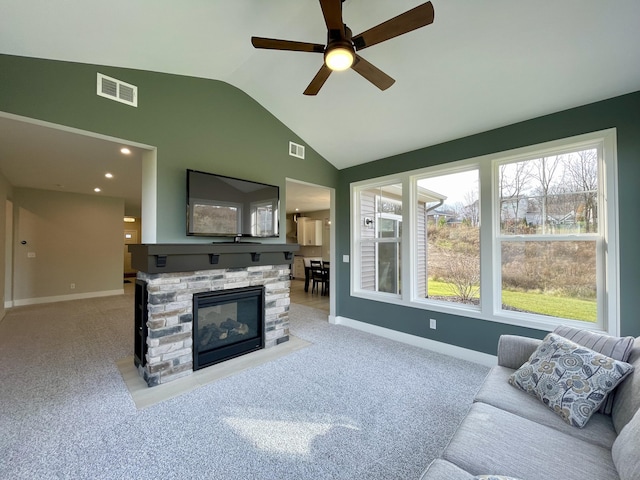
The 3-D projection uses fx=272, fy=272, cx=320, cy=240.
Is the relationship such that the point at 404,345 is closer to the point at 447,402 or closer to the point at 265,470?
the point at 447,402

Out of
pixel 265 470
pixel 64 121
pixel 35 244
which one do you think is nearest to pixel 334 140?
pixel 64 121

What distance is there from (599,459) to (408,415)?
4.03 feet

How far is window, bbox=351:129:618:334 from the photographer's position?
8.66 ft

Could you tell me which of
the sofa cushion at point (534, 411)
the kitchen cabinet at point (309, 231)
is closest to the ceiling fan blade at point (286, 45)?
the sofa cushion at point (534, 411)

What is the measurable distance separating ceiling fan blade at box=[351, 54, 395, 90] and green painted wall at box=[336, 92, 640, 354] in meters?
1.72

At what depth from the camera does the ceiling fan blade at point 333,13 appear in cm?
156

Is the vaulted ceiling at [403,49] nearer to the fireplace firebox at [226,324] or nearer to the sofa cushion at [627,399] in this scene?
the sofa cushion at [627,399]

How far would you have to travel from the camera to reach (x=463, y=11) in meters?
2.11

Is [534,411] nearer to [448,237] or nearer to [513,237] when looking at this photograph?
[513,237]

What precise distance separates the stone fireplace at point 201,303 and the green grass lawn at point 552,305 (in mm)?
2749

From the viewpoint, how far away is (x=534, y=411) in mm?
1513

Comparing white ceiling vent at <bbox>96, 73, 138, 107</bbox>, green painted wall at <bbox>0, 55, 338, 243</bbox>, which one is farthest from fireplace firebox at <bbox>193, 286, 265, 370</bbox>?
white ceiling vent at <bbox>96, 73, 138, 107</bbox>

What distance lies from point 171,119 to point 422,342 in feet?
13.4

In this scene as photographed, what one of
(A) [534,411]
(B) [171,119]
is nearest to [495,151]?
(A) [534,411]
